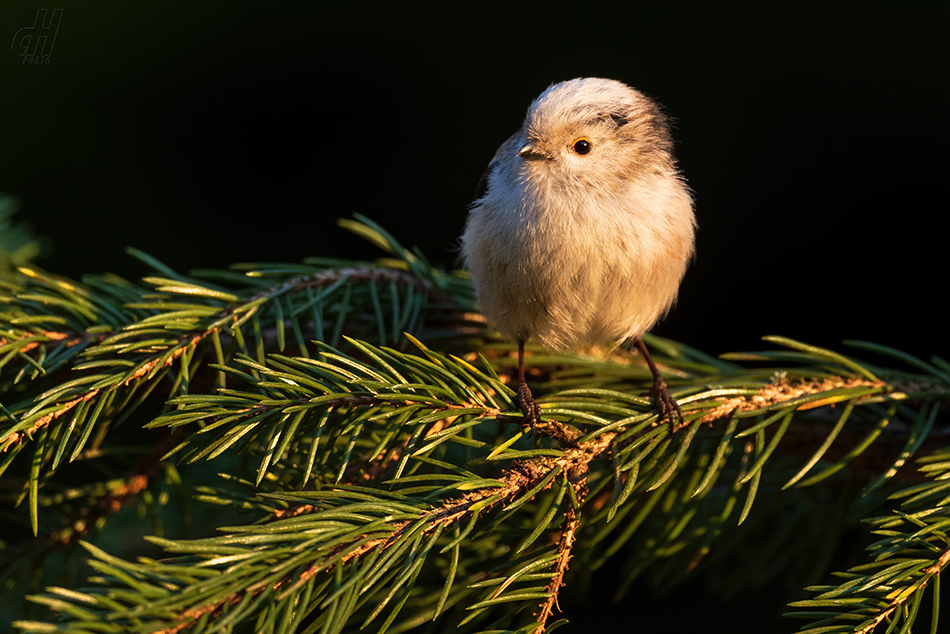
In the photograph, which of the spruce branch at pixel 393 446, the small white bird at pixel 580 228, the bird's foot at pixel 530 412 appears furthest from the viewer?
the small white bird at pixel 580 228

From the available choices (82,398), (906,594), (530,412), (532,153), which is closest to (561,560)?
(530,412)

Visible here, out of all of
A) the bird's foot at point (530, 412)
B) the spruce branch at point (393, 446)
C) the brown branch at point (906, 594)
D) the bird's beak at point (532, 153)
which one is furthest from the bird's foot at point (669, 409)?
the bird's beak at point (532, 153)

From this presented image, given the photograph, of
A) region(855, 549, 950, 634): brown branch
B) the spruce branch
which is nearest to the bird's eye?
the spruce branch

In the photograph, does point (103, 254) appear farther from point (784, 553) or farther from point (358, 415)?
point (784, 553)

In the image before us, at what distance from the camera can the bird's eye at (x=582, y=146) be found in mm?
954

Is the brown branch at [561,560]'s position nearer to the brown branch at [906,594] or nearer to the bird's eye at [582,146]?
the brown branch at [906,594]

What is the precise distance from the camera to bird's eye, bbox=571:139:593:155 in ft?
3.13

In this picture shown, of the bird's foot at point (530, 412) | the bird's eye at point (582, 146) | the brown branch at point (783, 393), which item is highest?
the bird's eye at point (582, 146)

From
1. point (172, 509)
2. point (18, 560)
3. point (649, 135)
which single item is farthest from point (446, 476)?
point (172, 509)

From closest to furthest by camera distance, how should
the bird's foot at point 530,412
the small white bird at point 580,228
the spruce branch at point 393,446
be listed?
the spruce branch at point 393,446 → the bird's foot at point 530,412 → the small white bird at point 580,228

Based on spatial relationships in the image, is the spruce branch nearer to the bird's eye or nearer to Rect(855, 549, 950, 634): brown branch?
Rect(855, 549, 950, 634): brown branch

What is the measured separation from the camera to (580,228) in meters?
0.88

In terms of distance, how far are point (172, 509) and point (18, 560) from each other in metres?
0.40

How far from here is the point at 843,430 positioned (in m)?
0.84
